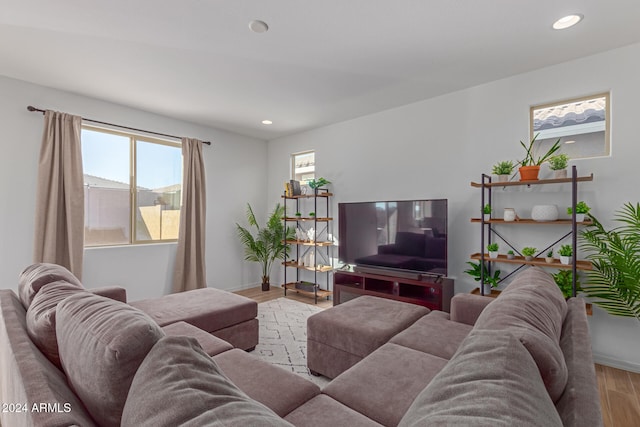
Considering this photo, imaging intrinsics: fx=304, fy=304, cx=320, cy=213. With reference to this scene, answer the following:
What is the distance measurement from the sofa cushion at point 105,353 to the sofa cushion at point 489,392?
0.72 metres

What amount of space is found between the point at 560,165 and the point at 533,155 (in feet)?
1.28

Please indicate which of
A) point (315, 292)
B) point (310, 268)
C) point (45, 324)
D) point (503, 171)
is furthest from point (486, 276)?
point (45, 324)

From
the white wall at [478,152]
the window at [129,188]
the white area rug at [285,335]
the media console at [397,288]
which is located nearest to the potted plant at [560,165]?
the white wall at [478,152]

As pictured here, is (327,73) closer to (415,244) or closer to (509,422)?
(415,244)

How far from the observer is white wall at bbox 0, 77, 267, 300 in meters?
3.01

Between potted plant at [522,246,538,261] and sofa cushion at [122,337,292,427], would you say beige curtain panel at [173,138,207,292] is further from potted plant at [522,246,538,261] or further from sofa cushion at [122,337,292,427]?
potted plant at [522,246,538,261]

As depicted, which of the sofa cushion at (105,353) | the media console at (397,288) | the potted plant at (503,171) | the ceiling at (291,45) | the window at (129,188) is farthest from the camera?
the window at (129,188)

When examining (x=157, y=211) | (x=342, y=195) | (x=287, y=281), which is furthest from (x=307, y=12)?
(x=287, y=281)

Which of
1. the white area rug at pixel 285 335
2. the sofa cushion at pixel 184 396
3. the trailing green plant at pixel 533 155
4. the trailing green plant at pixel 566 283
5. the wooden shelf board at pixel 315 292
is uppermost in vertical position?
the trailing green plant at pixel 533 155

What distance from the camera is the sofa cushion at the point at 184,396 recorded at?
2.05 feet

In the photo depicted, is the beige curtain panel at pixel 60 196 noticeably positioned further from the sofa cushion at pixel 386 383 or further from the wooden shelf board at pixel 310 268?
the sofa cushion at pixel 386 383

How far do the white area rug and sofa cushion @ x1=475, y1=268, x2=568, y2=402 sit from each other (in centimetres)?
150

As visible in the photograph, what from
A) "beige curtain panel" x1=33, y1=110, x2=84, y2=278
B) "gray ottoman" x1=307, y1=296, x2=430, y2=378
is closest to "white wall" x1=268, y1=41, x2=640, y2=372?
"gray ottoman" x1=307, y1=296, x2=430, y2=378

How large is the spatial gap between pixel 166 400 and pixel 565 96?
3.58 meters
